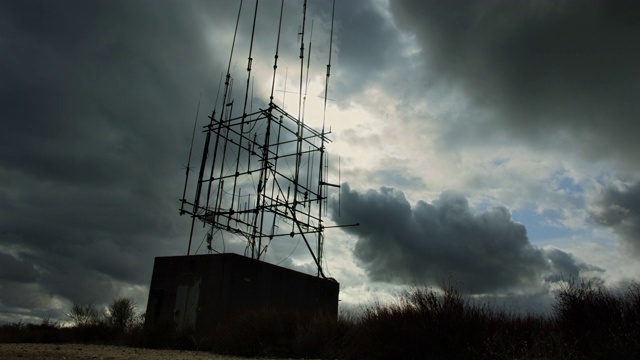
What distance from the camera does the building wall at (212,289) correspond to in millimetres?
18656

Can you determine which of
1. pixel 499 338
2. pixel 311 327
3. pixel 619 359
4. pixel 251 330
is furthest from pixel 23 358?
pixel 619 359

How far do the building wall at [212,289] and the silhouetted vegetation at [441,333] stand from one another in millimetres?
1097

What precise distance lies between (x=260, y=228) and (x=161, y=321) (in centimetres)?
586

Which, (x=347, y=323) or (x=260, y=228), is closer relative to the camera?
(x=347, y=323)

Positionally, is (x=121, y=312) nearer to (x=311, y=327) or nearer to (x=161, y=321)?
(x=161, y=321)

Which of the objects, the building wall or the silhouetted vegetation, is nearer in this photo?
the silhouetted vegetation

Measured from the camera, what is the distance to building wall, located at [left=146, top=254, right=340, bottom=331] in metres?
18.7

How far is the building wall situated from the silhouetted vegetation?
1097 mm

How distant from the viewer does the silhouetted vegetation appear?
1209cm

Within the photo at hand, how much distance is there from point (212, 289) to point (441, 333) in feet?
29.8

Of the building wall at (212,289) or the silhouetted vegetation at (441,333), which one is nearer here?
the silhouetted vegetation at (441,333)

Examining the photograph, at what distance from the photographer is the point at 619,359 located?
37.2 ft

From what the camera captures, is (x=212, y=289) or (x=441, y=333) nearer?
(x=441, y=333)

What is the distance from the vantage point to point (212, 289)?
1880 cm
